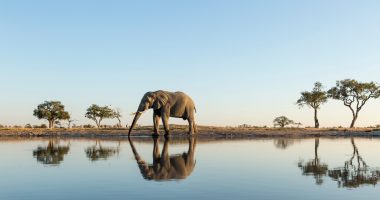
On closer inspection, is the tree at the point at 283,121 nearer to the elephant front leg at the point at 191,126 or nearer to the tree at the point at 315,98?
the tree at the point at 315,98

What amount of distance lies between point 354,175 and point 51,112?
91173mm

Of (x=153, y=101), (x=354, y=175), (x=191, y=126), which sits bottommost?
(x=354, y=175)

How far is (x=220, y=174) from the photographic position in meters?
17.8

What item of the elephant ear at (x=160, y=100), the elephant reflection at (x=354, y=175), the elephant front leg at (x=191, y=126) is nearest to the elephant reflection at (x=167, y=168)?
the elephant reflection at (x=354, y=175)

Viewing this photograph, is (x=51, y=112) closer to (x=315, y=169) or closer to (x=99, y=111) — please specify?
(x=99, y=111)

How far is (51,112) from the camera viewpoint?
99.7 meters

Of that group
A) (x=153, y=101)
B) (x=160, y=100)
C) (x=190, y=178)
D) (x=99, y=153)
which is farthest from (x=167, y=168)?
(x=153, y=101)

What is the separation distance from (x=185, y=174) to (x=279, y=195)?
17.2ft

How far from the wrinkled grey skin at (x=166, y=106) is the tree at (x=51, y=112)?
5582cm

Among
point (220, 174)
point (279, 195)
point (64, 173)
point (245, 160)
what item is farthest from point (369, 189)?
point (64, 173)

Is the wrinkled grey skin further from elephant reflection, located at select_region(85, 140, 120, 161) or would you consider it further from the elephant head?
elephant reflection, located at select_region(85, 140, 120, 161)

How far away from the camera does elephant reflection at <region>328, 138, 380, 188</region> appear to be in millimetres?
15664

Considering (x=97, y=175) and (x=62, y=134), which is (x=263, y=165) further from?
(x=62, y=134)

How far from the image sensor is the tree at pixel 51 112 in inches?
3893
